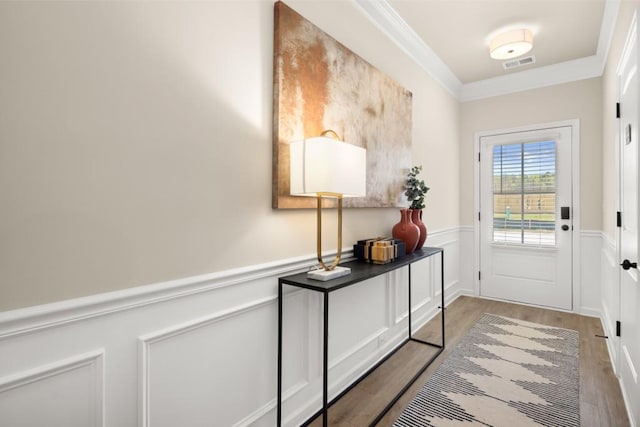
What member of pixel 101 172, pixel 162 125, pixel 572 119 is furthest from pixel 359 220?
pixel 572 119

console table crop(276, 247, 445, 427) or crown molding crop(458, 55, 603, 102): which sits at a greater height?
crown molding crop(458, 55, 603, 102)

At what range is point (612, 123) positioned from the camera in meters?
2.59

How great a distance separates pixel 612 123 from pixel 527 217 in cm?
135

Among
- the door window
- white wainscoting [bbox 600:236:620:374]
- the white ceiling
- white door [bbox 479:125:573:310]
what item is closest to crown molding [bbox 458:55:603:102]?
the white ceiling

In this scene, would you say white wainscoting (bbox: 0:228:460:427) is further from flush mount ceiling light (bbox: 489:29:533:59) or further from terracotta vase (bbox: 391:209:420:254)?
flush mount ceiling light (bbox: 489:29:533:59)

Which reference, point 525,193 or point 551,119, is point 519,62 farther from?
point 525,193

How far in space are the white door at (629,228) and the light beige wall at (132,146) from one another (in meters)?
1.67

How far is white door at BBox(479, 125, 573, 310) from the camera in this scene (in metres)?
3.55

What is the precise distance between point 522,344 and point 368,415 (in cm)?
161

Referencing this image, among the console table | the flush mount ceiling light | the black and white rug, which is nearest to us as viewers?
the console table

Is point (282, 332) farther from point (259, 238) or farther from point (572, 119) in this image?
point (572, 119)

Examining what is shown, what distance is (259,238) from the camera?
5.07 ft

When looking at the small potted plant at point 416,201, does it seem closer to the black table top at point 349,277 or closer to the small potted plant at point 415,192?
the small potted plant at point 415,192

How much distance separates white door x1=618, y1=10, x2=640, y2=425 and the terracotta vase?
3.70 feet
